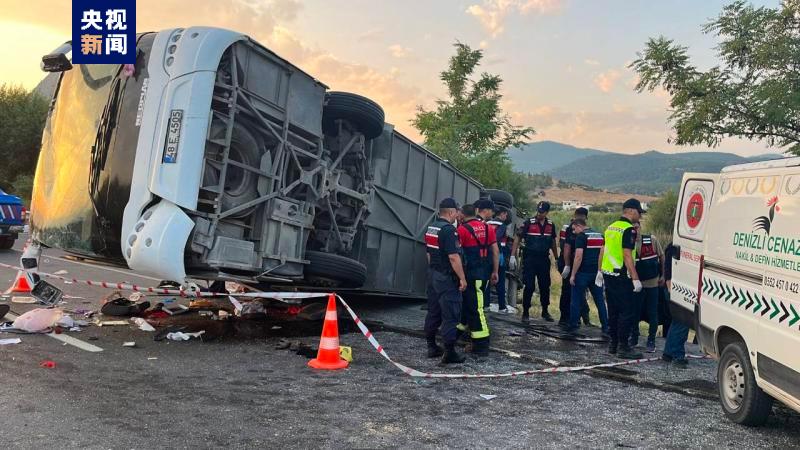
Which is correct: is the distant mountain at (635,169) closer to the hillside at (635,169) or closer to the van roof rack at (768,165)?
the hillside at (635,169)

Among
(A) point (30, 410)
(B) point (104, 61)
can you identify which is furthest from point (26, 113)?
(A) point (30, 410)

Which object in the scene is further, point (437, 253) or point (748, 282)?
point (437, 253)

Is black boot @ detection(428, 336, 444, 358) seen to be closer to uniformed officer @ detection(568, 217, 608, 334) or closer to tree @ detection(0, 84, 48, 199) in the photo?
uniformed officer @ detection(568, 217, 608, 334)

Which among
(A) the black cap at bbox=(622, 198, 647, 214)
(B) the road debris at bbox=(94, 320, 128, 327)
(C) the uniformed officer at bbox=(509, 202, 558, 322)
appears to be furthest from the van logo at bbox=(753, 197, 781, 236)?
(B) the road debris at bbox=(94, 320, 128, 327)

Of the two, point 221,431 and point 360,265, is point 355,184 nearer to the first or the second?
point 360,265

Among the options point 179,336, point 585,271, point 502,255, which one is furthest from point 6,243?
point 585,271

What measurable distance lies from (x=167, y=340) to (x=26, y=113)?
1141 inches

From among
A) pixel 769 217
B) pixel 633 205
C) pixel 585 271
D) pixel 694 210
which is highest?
pixel 633 205

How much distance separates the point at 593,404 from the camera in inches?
175

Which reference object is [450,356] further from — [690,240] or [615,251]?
[690,240]

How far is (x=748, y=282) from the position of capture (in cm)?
402

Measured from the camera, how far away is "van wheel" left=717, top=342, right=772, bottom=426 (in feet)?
13.0

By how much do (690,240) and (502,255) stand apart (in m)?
4.06

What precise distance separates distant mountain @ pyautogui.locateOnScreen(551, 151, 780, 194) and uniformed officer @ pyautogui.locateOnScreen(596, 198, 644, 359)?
3648 inches
